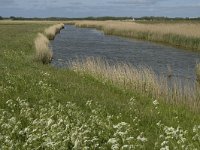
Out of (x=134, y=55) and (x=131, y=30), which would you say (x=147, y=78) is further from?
(x=131, y=30)

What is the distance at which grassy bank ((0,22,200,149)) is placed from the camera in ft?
21.6

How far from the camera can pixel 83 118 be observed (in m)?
8.95

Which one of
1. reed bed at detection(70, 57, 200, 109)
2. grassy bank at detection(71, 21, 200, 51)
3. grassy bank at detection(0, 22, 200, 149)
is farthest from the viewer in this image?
grassy bank at detection(71, 21, 200, 51)

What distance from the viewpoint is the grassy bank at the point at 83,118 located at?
659cm

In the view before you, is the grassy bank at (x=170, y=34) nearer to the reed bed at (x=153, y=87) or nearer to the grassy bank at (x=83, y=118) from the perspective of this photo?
the reed bed at (x=153, y=87)

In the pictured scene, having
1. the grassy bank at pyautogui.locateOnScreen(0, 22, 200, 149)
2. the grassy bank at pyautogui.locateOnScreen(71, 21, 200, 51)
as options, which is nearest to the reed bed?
the grassy bank at pyautogui.locateOnScreen(0, 22, 200, 149)

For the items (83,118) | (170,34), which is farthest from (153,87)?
(170,34)

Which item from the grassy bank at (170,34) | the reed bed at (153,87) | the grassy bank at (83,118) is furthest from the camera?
the grassy bank at (170,34)

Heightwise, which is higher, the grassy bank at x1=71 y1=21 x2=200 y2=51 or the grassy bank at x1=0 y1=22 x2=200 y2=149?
the grassy bank at x1=0 y1=22 x2=200 y2=149

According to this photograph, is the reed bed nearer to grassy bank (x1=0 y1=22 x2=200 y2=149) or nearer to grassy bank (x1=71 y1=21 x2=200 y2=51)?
grassy bank (x1=0 y1=22 x2=200 y2=149)

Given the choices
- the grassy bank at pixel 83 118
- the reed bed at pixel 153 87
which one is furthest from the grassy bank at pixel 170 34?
the grassy bank at pixel 83 118

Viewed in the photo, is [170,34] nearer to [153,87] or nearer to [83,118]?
[153,87]

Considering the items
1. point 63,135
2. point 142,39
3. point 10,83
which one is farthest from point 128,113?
point 142,39

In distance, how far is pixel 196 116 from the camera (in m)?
11.7
